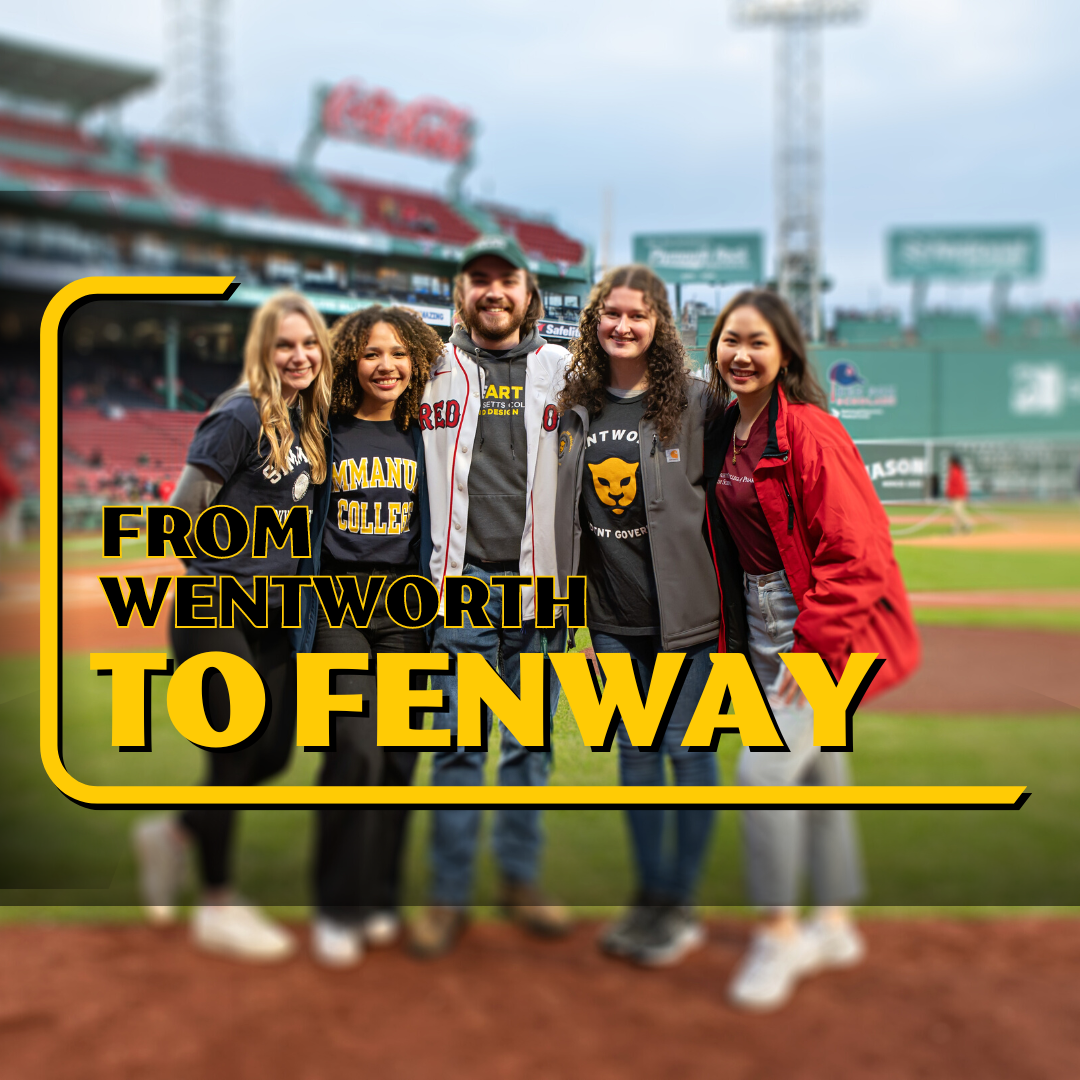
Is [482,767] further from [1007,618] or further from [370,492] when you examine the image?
[1007,618]

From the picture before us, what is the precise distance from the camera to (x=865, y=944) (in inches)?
58.1

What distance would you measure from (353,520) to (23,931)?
1.41 meters

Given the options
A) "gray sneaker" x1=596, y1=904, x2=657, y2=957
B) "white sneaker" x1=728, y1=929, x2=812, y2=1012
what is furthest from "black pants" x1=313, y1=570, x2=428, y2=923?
"white sneaker" x1=728, y1=929, x2=812, y2=1012

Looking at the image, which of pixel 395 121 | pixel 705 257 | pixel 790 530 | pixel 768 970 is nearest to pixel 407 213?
pixel 395 121

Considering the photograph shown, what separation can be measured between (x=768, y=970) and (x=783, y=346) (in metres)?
0.98

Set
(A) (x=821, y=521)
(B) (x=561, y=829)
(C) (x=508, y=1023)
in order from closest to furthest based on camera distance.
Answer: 1. (A) (x=821, y=521)
2. (B) (x=561, y=829)
3. (C) (x=508, y=1023)

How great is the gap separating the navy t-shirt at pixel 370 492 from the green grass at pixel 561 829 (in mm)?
287

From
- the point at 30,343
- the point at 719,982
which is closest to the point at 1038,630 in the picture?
the point at 719,982

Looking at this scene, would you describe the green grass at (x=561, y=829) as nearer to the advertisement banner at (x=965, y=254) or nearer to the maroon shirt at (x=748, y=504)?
the maroon shirt at (x=748, y=504)

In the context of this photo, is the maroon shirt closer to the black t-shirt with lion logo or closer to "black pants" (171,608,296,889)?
the black t-shirt with lion logo

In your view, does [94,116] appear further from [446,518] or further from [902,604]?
[902,604]

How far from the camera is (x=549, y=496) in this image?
0.89 metres

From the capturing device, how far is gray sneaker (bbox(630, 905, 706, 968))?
117 centimetres

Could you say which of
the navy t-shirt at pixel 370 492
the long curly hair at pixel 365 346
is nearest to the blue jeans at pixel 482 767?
the navy t-shirt at pixel 370 492
